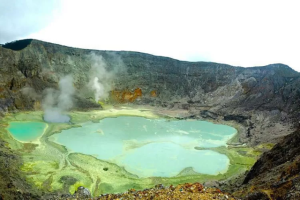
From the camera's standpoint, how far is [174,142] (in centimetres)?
3328

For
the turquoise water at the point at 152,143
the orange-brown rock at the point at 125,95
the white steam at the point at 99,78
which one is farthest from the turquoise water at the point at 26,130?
the orange-brown rock at the point at 125,95

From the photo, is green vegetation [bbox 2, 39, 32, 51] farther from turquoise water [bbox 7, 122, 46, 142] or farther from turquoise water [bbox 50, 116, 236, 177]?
turquoise water [bbox 50, 116, 236, 177]

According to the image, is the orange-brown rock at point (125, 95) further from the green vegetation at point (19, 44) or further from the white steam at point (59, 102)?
the green vegetation at point (19, 44)

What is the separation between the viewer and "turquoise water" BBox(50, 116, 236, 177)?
25.5m

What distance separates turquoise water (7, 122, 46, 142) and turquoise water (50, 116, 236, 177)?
278 cm

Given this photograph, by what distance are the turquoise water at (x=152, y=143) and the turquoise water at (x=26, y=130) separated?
2.78 m

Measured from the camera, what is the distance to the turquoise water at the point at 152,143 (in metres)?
25.5

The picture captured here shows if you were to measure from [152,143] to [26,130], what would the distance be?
17302mm

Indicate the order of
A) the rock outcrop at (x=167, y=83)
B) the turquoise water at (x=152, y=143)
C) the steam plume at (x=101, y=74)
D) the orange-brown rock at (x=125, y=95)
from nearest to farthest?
the turquoise water at (x=152, y=143)
the rock outcrop at (x=167, y=83)
the steam plume at (x=101, y=74)
the orange-brown rock at (x=125, y=95)

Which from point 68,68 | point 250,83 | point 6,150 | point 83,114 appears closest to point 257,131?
point 250,83

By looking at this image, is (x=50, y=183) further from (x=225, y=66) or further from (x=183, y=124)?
(x=225, y=66)

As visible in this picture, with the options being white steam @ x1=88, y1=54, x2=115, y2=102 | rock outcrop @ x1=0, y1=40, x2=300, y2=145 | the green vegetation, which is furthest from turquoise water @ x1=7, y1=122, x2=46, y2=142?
the green vegetation

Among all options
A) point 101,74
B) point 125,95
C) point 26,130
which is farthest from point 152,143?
point 101,74

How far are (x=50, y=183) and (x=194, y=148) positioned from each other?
17.2m
